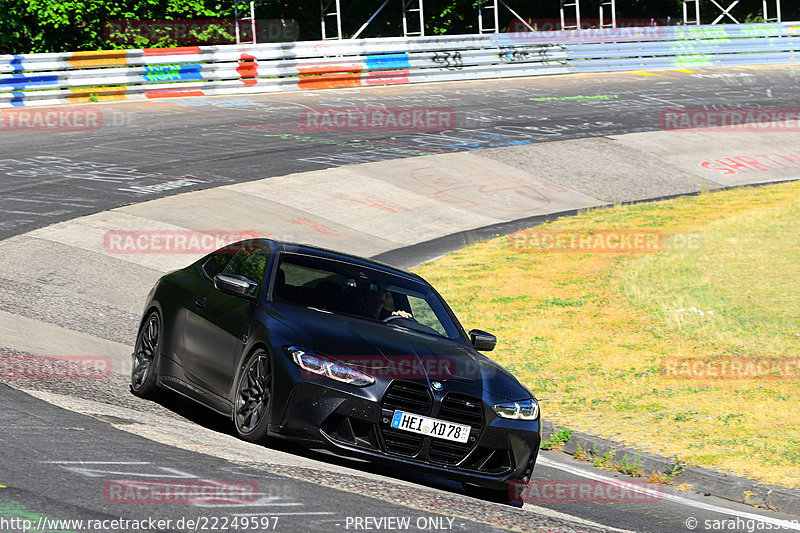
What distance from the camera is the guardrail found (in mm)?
26734

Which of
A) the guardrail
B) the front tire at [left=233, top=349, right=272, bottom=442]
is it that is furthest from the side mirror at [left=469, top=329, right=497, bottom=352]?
the guardrail

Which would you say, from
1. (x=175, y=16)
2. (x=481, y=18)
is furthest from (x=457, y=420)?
(x=481, y=18)

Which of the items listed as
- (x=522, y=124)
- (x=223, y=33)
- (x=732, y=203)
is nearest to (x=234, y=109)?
(x=522, y=124)

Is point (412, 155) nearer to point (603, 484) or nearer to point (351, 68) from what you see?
point (351, 68)

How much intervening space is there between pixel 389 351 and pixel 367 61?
2543 centimetres

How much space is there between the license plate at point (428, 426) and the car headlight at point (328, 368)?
0.31 metres

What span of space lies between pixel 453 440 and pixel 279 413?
3.81 ft

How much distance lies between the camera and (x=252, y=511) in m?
5.53

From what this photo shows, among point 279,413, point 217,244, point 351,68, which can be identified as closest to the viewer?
point 279,413

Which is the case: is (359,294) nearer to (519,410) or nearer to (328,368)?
(328,368)

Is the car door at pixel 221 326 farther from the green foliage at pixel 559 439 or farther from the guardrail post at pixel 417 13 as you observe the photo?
the guardrail post at pixel 417 13

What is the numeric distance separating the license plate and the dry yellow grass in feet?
8.52

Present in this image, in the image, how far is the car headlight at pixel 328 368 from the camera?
693 centimetres

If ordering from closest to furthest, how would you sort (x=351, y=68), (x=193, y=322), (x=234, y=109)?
(x=193, y=322) < (x=234, y=109) < (x=351, y=68)
